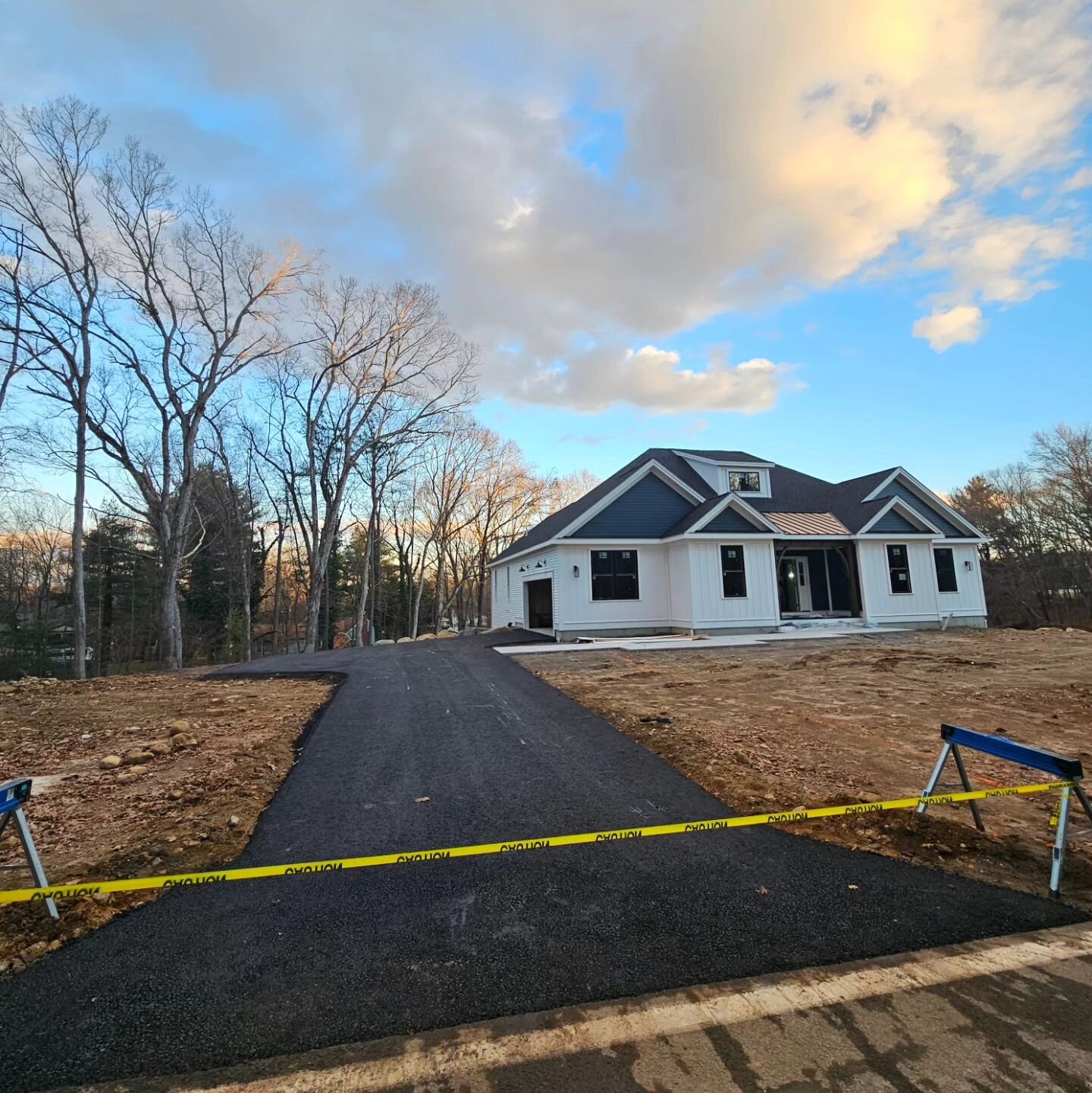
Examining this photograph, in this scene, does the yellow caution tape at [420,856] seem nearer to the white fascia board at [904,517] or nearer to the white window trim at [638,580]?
the white window trim at [638,580]

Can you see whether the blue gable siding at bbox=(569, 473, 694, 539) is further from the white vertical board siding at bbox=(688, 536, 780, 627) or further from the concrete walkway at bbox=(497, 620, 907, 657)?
the concrete walkway at bbox=(497, 620, 907, 657)

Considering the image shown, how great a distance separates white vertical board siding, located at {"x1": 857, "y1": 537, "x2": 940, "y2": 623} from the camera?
18.7 m

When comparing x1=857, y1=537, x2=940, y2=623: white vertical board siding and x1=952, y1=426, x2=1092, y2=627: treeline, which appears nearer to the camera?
x1=857, y1=537, x2=940, y2=623: white vertical board siding

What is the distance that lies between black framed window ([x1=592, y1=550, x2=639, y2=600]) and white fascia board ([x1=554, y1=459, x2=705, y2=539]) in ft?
3.68

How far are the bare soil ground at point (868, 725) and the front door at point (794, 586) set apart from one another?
6491mm

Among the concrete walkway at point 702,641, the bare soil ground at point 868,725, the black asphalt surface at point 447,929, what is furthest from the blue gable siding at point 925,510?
the black asphalt surface at point 447,929

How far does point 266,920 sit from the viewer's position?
9.48 feet

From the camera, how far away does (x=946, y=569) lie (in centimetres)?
1988

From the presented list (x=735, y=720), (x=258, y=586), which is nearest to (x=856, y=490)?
(x=735, y=720)

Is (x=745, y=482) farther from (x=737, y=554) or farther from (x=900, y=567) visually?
(x=900, y=567)

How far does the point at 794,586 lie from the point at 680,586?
5524 millimetres

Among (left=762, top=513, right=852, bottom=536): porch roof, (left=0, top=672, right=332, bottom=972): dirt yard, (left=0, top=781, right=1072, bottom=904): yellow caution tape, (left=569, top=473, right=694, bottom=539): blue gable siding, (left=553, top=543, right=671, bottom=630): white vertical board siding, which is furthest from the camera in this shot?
(left=762, top=513, right=852, bottom=536): porch roof

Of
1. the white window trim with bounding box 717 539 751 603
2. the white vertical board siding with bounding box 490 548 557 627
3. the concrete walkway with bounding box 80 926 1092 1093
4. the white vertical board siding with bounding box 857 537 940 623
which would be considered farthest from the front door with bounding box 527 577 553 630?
the concrete walkway with bounding box 80 926 1092 1093

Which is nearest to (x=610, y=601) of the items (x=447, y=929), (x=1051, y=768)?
(x=1051, y=768)
